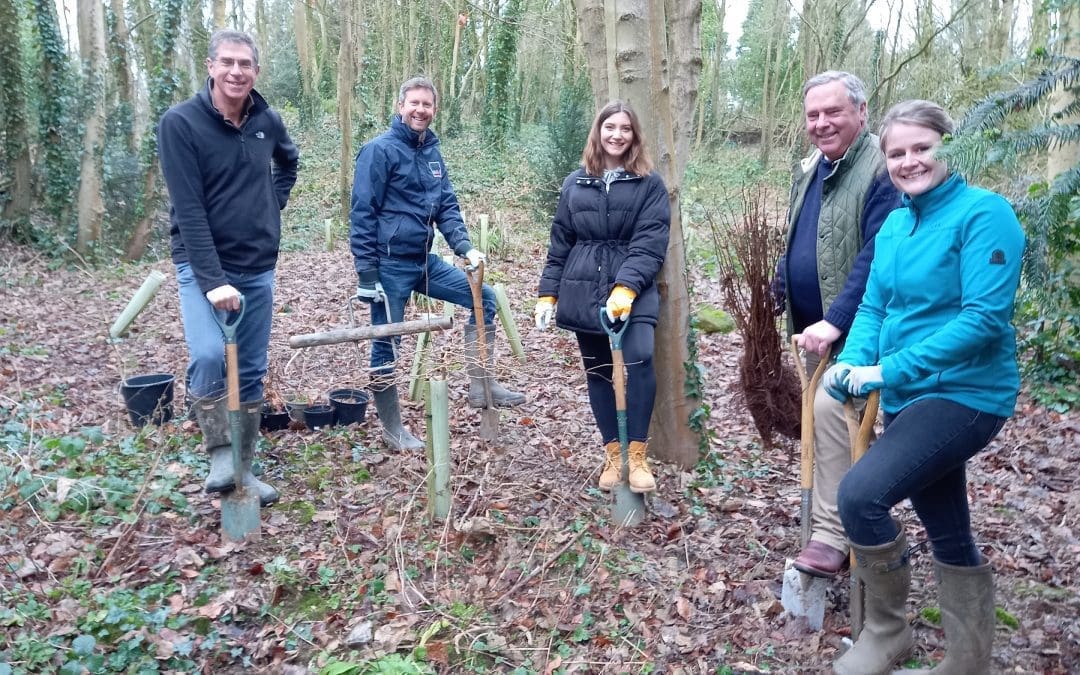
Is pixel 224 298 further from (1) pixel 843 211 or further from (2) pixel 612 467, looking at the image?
(1) pixel 843 211

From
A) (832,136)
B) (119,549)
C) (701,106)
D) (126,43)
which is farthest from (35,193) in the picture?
(701,106)

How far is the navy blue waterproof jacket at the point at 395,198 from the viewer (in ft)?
15.9

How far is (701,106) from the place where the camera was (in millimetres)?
23281

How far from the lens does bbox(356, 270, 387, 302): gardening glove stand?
486cm

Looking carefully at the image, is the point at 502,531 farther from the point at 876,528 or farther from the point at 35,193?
the point at 35,193

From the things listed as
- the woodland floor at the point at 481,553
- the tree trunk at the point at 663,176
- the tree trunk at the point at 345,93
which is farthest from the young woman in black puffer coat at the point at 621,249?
the tree trunk at the point at 345,93

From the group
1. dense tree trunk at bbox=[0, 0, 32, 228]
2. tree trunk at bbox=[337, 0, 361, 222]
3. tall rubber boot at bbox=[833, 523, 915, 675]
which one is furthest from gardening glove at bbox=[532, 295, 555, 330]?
dense tree trunk at bbox=[0, 0, 32, 228]

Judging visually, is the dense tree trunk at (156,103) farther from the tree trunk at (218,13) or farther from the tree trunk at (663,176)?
the tree trunk at (663,176)

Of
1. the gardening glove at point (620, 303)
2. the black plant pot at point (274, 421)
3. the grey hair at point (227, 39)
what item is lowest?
the black plant pot at point (274, 421)

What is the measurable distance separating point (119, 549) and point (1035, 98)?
3944 millimetres

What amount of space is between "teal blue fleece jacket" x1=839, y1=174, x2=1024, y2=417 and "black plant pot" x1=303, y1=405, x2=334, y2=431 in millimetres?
3558

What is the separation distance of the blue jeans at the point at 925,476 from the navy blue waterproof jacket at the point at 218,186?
285 centimetres

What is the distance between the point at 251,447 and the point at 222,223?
113 centimetres

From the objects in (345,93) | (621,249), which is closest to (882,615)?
(621,249)
